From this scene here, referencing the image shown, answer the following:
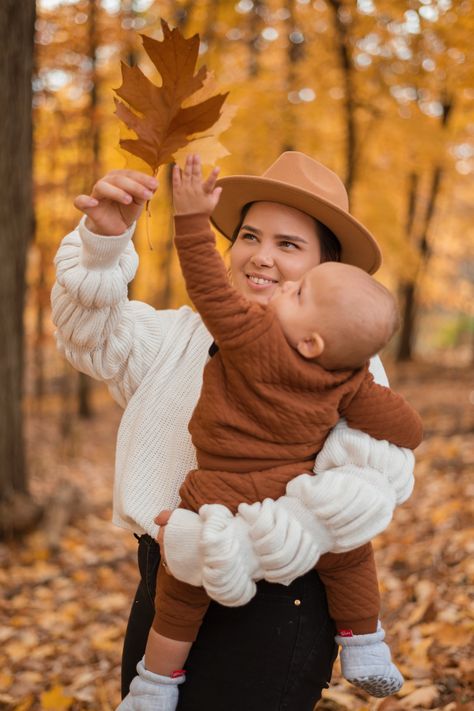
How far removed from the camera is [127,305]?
6.77 ft

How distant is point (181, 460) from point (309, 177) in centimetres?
99

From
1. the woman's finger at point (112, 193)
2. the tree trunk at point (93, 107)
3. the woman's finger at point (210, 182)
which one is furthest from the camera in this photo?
the tree trunk at point (93, 107)

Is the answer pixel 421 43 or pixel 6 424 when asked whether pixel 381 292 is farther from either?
pixel 421 43

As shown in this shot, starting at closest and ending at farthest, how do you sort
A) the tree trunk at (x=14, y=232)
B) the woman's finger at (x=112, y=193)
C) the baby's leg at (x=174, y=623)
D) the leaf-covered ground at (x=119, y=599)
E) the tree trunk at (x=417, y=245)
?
the woman's finger at (x=112, y=193) < the baby's leg at (x=174, y=623) < the leaf-covered ground at (x=119, y=599) < the tree trunk at (x=14, y=232) < the tree trunk at (x=417, y=245)

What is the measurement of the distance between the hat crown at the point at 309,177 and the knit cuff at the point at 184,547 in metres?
1.06

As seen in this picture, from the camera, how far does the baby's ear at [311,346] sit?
168cm

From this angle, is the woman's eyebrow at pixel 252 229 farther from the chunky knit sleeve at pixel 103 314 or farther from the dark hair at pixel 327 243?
the chunky knit sleeve at pixel 103 314

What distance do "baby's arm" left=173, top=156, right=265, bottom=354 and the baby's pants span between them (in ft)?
2.26

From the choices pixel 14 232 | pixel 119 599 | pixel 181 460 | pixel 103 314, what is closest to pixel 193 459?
pixel 181 460

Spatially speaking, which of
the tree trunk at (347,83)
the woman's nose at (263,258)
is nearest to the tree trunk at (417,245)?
the tree trunk at (347,83)

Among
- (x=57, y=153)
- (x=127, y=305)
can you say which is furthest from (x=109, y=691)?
(x=57, y=153)

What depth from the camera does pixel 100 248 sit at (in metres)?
1.79

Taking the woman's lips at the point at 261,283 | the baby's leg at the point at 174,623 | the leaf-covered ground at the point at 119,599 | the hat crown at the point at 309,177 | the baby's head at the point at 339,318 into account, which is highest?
the hat crown at the point at 309,177

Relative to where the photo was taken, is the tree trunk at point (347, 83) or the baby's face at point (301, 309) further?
the tree trunk at point (347, 83)
